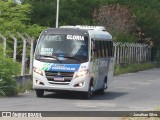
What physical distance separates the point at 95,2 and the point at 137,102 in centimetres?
4505

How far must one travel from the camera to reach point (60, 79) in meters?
20.3

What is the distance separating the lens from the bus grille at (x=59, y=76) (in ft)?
66.3

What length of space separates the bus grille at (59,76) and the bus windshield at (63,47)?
551 mm

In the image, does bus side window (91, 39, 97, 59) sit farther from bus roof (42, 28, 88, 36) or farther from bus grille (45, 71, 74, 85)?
bus grille (45, 71, 74, 85)

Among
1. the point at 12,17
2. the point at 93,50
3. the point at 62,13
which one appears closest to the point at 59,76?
the point at 93,50

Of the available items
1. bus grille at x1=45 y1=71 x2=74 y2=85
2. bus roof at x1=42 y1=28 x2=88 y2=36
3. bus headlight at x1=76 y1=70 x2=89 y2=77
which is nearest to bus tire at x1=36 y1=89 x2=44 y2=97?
bus grille at x1=45 y1=71 x2=74 y2=85

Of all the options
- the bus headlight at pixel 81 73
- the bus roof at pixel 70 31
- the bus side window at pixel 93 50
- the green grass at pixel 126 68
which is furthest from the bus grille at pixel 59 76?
the green grass at pixel 126 68

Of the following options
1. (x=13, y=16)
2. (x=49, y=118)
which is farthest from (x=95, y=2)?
(x=49, y=118)

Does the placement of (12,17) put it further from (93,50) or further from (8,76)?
(8,76)

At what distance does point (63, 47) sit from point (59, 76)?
44.3 inches

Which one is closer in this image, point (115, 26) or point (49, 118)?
point (49, 118)

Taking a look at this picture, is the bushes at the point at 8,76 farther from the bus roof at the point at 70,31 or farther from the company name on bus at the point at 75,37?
the company name on bus at the point at 75,37

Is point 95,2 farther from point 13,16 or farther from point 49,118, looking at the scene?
point 49,118

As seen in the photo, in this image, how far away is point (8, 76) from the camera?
20.3m
